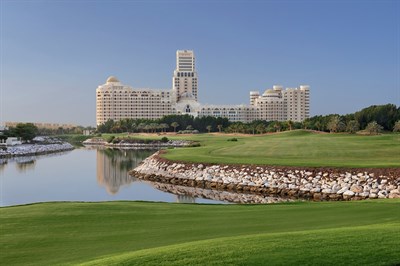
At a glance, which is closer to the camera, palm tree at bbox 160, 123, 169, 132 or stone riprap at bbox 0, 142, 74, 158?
stone riprap at bbox 0, 142, 74, 158

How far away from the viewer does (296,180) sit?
25.9m

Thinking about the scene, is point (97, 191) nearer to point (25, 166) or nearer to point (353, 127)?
point (25, 166)

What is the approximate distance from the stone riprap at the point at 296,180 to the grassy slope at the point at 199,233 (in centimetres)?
994

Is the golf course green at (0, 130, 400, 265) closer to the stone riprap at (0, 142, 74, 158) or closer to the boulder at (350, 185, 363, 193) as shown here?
the boulder at (350, 185, 363, 193)

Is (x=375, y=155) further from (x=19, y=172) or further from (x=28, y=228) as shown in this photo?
(x=19, y=172)

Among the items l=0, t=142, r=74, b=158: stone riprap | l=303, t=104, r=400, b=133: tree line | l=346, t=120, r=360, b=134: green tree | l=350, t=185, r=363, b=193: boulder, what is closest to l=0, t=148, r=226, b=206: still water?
l=350, t=185, r=363, b=193: boulder

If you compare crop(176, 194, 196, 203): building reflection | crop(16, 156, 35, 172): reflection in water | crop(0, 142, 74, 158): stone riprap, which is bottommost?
crop(16, 156, 35, 172): reflection in water

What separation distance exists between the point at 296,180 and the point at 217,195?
212 inches

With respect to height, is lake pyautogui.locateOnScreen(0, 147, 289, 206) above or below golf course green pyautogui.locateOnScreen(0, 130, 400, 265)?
below

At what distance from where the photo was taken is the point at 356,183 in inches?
934

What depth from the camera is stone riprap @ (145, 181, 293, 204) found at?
23.1 m

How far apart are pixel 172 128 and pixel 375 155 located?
10688cm

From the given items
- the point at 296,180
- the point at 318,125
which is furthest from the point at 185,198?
the point at 318,125

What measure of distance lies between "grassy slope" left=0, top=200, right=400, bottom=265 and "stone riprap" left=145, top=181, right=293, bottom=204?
9.10 metres
